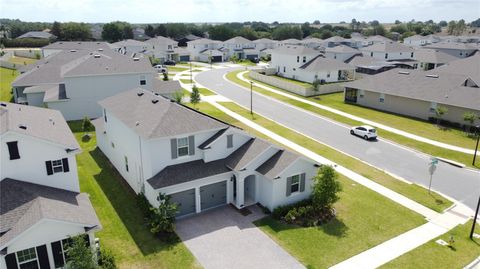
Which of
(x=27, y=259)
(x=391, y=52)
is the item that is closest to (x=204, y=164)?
(x=27, y=259)

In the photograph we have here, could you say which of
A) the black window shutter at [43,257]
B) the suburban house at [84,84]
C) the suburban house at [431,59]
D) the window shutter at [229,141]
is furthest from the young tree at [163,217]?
the suburban house at [431,59]

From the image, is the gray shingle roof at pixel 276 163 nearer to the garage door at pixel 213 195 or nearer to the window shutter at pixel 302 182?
the window shutter at pixel 302 182

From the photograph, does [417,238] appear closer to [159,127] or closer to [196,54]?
[159,127]

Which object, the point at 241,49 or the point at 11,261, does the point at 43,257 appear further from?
the point at 241,49

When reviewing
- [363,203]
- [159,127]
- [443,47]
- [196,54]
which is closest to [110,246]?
[159,127]

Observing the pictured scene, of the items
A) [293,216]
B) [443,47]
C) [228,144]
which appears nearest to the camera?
[293,216]

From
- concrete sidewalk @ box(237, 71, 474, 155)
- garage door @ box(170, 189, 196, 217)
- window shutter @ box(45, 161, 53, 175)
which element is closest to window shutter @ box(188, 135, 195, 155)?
garage door @ box(170, 189, 196, 217)
